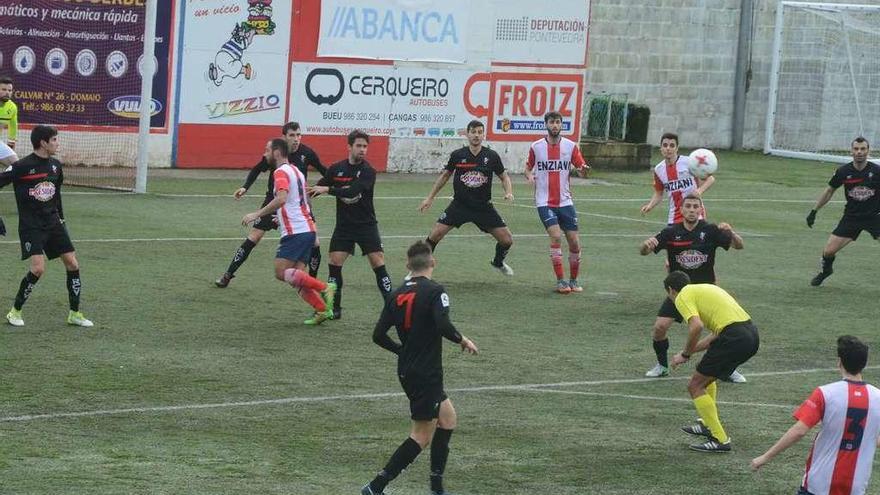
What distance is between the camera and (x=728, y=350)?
11.8 metres

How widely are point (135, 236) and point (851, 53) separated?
27125mm

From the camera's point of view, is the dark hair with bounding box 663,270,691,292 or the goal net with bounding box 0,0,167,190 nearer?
the dark hair with bounding box 663,270,691,292

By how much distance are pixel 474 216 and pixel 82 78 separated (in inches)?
529

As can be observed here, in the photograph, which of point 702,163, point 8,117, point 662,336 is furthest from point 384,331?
point 8,117

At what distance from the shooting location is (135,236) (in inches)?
862

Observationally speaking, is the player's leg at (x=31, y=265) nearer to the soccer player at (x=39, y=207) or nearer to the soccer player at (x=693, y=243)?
the soccer player at (x=39, y=207)

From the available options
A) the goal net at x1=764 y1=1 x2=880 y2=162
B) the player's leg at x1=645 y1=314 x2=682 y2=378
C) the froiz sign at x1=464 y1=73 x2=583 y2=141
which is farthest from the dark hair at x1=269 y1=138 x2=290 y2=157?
the goal net at x1=764 y1=1 x2=880 y2=162

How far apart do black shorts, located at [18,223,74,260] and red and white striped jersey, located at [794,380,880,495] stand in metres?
8.74

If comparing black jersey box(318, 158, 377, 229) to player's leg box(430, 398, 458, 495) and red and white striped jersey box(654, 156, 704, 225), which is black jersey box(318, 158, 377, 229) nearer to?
red and white striped jersey box(654, 156, 704, 225)

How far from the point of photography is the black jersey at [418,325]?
9922 mm

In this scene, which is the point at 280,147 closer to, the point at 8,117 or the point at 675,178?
the point at 675,178

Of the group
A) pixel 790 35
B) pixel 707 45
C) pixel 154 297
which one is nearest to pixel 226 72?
pixel 154 297

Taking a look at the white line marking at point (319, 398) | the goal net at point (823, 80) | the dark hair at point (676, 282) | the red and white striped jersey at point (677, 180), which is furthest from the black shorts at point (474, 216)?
the goal net at point (823, 80)

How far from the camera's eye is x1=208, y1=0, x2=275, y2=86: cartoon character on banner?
101 feet
